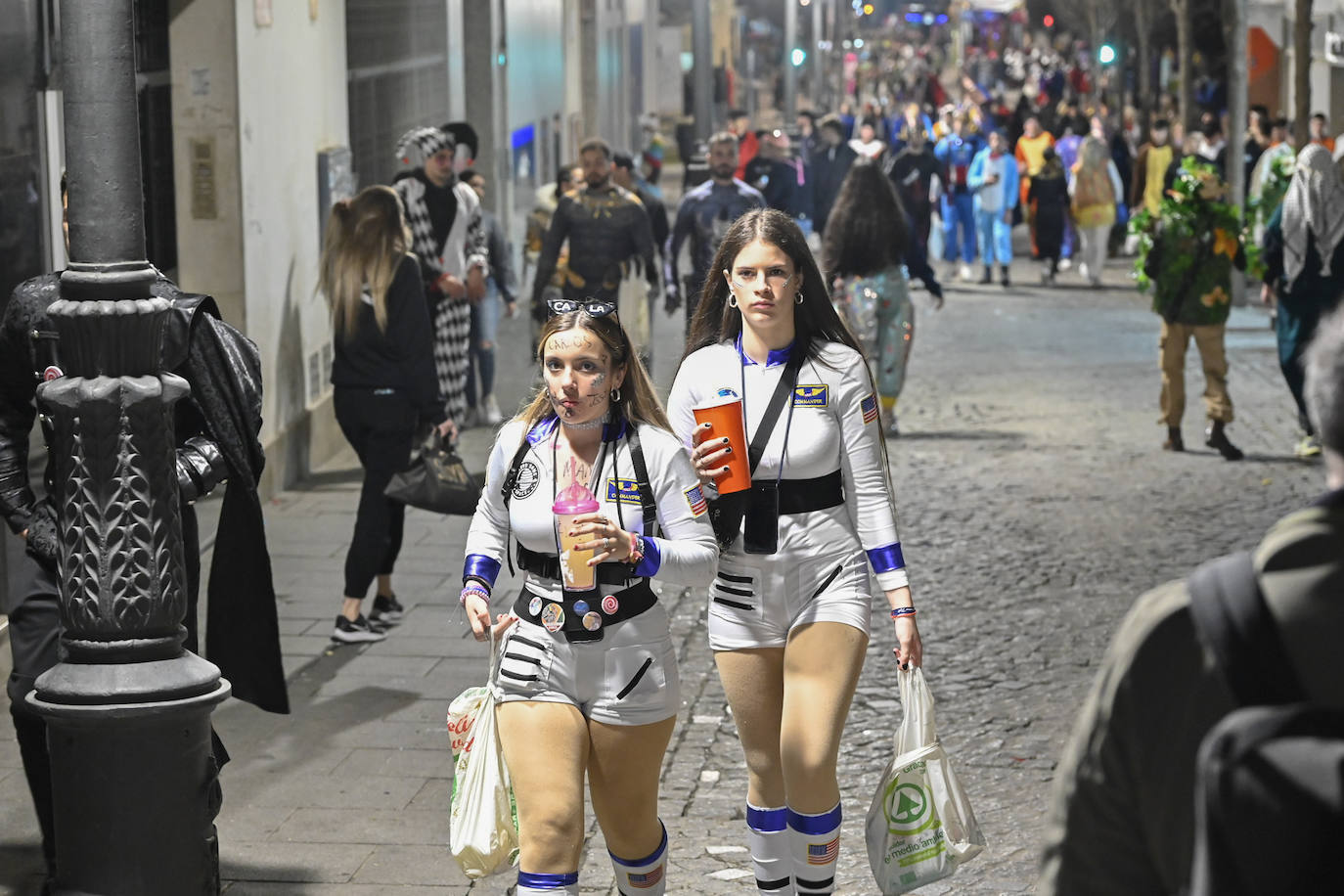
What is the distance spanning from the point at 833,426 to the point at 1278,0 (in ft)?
98.7

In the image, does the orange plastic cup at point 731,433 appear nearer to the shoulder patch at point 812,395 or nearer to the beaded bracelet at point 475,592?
the shoulder patch at point 812,395

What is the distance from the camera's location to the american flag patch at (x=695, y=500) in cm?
474

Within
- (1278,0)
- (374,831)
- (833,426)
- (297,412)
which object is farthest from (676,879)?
(1278,0)

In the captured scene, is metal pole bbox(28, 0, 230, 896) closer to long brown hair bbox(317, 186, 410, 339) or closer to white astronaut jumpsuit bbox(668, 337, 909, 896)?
white astronaut jumpsuit bbox(668, 337, 909, 896)

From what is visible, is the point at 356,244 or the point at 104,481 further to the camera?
the point at 356,244

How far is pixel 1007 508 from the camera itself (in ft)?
37.3

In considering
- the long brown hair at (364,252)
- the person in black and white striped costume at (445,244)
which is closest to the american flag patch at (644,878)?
the long brown hair at (364,252)

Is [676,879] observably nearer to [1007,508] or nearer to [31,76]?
[31,76]

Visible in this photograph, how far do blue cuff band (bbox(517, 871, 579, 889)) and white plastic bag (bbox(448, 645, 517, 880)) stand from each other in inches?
3.9

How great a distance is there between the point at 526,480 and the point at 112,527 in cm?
93

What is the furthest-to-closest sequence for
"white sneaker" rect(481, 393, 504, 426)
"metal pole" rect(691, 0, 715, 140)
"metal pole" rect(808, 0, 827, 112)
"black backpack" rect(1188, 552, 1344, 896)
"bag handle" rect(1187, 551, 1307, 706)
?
"metal pole" rect(808, 0, 827, 112) → "metal pole" rect(691, 0, 715, 140) → "white sneaker" rect(481, 393, 504, 426) → "bag handle" rect(1187, 551, 1307, 706) → "black backpack" rect(1188, 552, 1344, 896)

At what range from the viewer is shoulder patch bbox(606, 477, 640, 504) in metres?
4.71

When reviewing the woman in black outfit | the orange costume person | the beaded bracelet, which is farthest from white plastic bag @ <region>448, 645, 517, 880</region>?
the orange costume person

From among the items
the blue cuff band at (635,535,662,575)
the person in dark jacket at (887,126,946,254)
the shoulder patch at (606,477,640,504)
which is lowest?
the blue cuff band at (635,535,662,575)
